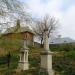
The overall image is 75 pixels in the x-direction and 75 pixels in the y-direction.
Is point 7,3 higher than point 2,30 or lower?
higher

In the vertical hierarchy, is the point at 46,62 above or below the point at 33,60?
above

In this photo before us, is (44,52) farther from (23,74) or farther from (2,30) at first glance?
(2,30)

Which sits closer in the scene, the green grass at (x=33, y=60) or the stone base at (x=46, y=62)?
the stone base at (x=46, y=62)

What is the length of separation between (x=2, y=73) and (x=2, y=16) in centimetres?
916

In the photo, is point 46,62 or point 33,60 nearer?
point 46,62

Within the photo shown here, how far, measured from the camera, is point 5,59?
28078mm

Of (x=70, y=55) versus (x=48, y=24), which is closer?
(x=70, y=55)

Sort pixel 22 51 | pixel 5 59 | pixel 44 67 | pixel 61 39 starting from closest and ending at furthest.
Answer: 1. pixel 44 67
2. pixel 22 51
3. pixel 5 59
4. pixel 61 39

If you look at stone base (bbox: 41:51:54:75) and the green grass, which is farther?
the green grass

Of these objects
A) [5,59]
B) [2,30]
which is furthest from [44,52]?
[5,59]

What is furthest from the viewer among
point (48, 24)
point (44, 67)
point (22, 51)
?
point (48, 24)

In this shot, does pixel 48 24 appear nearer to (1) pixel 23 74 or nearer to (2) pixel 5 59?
(2) pixel 5 59

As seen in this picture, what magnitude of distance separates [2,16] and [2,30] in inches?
28.8

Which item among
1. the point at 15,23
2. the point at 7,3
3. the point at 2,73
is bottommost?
the point at 2,73
